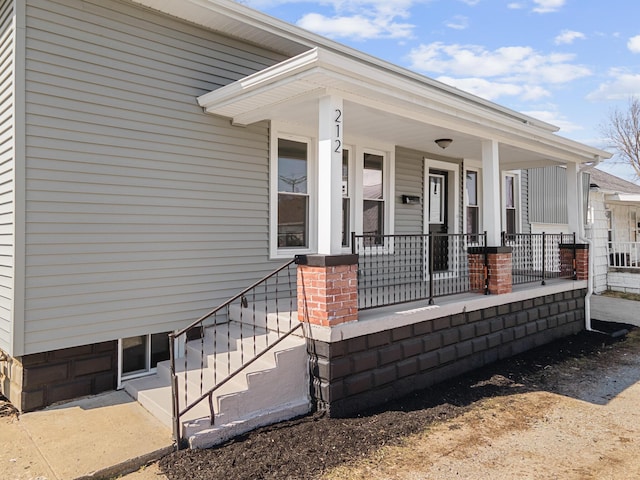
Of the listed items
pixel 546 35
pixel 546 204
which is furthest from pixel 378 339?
pixel 546 35

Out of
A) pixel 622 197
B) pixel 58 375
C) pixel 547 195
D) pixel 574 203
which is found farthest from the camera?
pixel 622 197

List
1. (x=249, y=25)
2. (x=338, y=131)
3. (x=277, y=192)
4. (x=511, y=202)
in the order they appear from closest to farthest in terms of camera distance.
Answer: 1. (x=338, y=131)
2. (x=249, y=25)
3. (x=277, y=192)
4. (x=511, y=202)

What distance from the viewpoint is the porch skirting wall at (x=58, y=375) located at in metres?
4.20

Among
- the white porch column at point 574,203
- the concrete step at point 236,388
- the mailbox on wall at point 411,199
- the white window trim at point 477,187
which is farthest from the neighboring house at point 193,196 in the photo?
the white window trim at point 477,187

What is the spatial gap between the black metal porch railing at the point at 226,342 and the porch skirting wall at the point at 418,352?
55cm

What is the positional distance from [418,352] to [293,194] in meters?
2.59

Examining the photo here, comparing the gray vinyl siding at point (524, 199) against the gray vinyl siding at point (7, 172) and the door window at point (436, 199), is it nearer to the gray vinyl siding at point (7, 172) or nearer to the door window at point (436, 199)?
the door window at point (436, 199)

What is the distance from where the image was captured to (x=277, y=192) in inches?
233

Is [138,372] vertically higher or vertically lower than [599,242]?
lower

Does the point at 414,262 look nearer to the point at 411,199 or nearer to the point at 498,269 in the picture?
the point at 411,199

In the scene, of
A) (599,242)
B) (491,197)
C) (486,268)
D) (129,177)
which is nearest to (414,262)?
(486,268)

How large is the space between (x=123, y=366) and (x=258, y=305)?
5.22 ft

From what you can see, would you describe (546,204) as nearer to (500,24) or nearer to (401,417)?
(500,24)

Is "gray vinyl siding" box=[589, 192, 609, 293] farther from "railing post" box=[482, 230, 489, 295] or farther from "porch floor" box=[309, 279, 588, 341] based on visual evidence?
"railing post" box=[482, 230, 489, 295]
